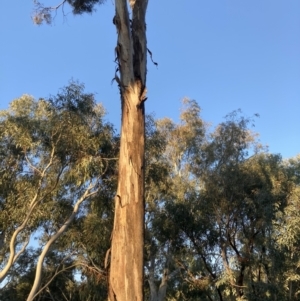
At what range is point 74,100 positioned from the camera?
9.64 meters

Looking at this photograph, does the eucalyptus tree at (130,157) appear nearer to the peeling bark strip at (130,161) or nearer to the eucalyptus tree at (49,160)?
the peeling bark strip at (130,161)

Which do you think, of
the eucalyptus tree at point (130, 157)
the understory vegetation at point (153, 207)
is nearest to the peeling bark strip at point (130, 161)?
the eucalyptus tree at point (130, 157)

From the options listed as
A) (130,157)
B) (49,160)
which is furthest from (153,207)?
(130,157)

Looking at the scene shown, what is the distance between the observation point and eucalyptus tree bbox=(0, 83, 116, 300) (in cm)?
934

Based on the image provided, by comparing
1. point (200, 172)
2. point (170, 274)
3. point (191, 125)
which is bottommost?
point (170, 274)

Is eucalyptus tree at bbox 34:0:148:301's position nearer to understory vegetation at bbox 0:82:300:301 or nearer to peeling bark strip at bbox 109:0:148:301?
peeling bark strip at bbox 109:0:148:301

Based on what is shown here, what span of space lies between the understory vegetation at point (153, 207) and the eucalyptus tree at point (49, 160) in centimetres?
2

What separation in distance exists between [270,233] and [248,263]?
1073mm

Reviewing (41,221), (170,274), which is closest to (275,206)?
(170,274)

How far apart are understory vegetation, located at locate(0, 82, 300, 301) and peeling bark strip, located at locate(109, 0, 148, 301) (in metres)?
4.41

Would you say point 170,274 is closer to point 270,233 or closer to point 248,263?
point 248,263

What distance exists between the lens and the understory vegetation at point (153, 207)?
950 centimetres

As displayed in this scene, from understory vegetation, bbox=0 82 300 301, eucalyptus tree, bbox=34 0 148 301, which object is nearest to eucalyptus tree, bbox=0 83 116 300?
understory vegetation, bbox=0 82 300 301

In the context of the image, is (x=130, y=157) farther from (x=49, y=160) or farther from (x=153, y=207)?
(x=153, y=207)
